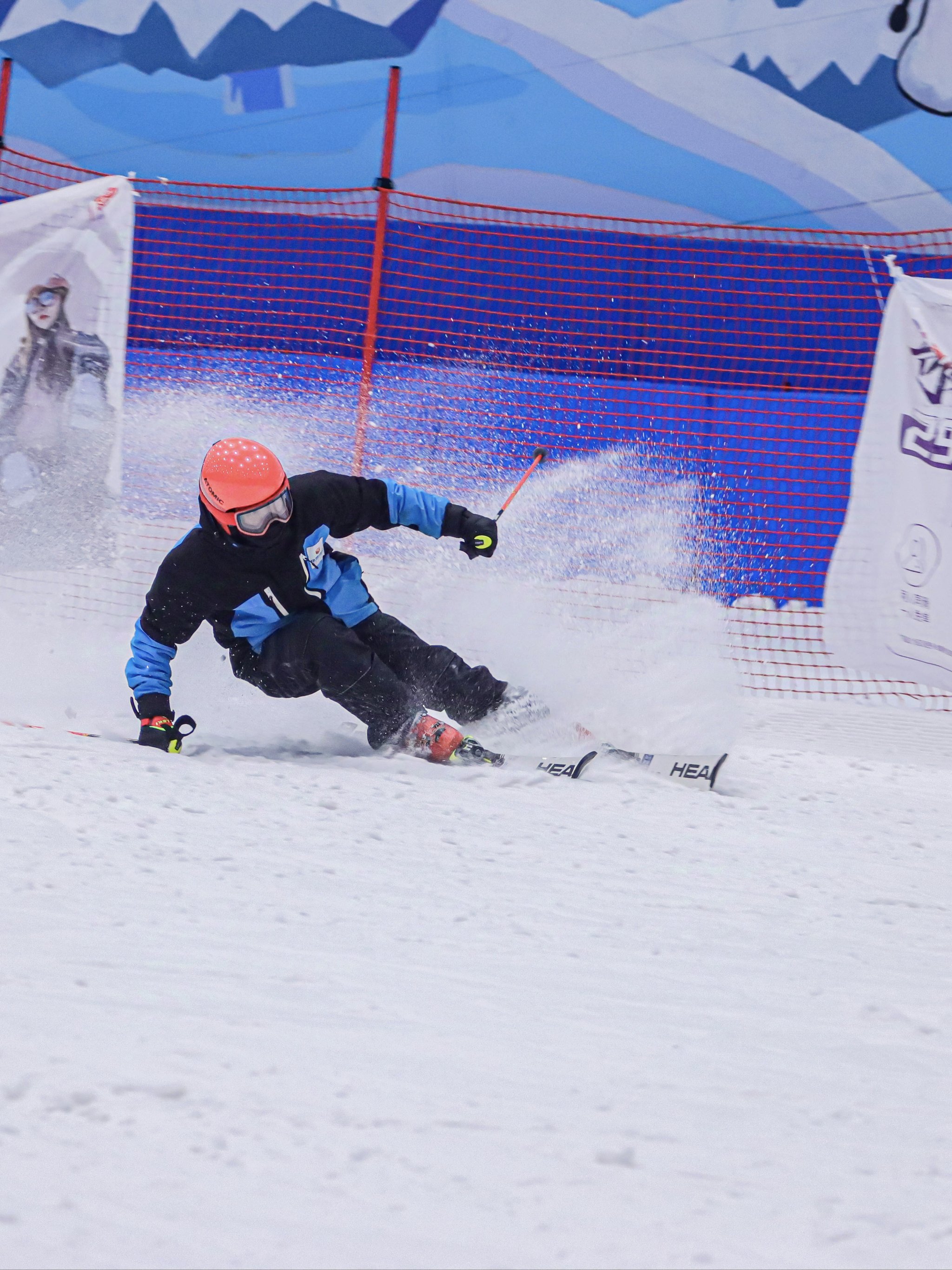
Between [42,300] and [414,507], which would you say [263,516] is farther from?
[42,300]

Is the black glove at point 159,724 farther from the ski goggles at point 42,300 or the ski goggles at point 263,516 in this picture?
the ski goggles at point 42,300

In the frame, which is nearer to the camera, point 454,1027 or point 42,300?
point 454,1027

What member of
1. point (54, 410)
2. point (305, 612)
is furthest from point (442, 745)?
point (54, 410)

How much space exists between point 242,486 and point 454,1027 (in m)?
1.98

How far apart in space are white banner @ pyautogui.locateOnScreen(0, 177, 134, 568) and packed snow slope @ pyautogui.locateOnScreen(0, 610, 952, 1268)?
7.54 ft

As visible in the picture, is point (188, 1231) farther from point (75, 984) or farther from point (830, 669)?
point (830, 669)

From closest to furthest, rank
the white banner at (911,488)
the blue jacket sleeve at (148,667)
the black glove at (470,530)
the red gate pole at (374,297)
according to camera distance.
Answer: the blue jacket sleeve at (148,667) < the black glove at (470,530) < the white banner at (911,488) < the red gate pole at (374,297)

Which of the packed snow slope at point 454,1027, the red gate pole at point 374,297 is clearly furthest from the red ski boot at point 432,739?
the red gate pole at point 374,297

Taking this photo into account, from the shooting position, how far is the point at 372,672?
3.48m

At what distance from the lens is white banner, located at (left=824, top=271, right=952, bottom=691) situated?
15.1 feet

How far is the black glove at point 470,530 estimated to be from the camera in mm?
3631

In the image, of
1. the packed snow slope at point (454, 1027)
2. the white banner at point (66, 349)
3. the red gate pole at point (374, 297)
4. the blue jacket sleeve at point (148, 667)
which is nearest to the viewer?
the packed snow slope at point (454, 1027)

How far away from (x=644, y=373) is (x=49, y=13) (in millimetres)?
4788

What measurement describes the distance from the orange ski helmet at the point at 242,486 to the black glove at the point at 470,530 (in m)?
0.61
